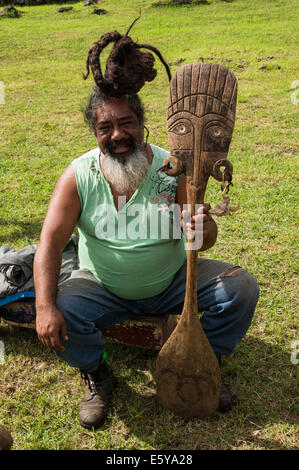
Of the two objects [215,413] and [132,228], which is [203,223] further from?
[215,413]

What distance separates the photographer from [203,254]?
3.79 m

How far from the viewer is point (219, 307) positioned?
2.34m

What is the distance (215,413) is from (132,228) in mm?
1073

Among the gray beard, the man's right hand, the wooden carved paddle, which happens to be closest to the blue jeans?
the man's right hand

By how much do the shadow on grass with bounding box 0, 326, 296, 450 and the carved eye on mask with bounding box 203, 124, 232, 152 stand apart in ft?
4.45

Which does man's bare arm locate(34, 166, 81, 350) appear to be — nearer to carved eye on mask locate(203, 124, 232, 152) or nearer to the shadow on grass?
the shadow on grass

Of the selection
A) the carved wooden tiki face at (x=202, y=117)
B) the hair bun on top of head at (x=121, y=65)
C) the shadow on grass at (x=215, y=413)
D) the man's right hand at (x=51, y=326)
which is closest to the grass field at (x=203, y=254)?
the shadow on grass at (x=215, y=413)

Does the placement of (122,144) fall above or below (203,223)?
above

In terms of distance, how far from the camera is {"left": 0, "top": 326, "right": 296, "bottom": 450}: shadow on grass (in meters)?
2.27

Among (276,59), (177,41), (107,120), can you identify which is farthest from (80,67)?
(107,120)

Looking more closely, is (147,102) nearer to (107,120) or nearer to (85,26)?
(107,120)

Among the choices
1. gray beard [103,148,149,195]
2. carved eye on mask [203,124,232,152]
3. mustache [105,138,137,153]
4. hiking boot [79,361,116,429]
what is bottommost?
hiking boot [79,361,116,429]

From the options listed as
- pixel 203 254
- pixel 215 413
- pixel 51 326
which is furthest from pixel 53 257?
pixel 203 254
